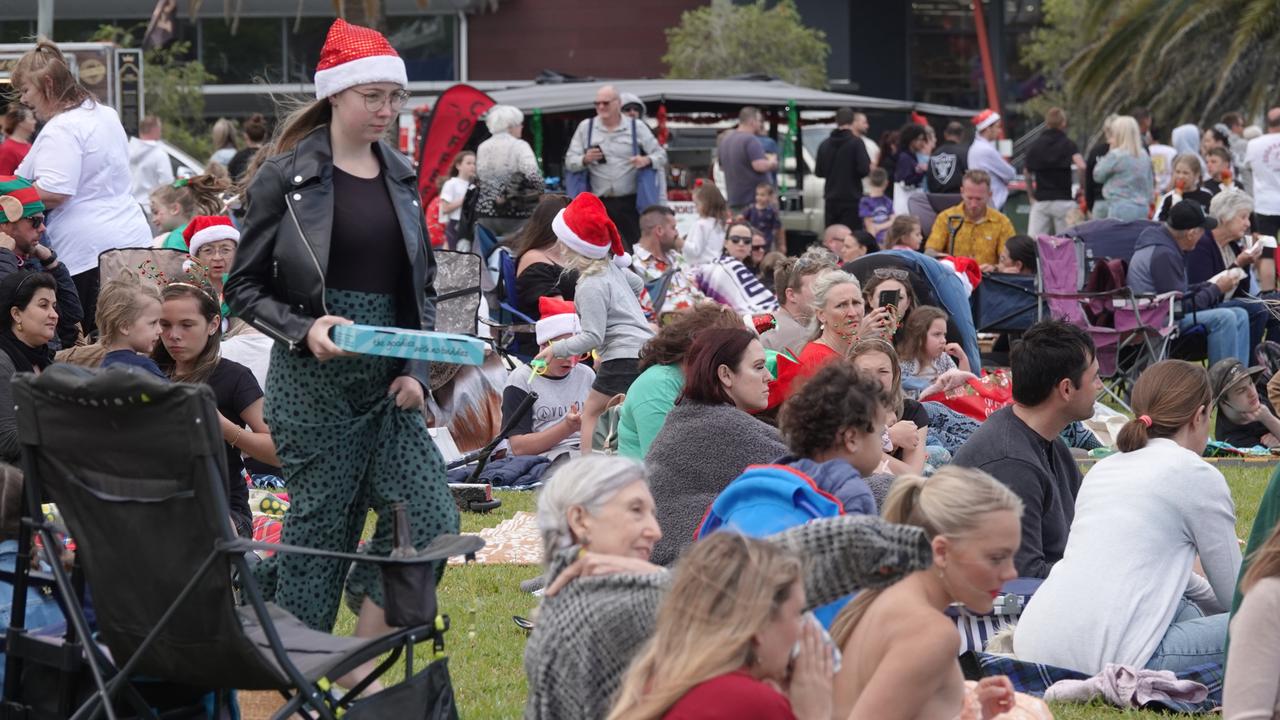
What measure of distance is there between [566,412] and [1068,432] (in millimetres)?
2700

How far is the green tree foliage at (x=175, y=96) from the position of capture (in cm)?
3017

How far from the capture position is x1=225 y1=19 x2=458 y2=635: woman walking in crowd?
14.1ft

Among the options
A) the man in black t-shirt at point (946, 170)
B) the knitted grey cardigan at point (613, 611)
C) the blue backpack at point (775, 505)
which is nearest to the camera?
the knitted grey cardigan at point (613, 611)

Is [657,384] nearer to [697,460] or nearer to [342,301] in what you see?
[697,460]

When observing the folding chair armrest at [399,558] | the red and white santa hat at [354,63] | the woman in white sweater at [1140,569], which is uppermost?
the red and white santa hat at [354,63]

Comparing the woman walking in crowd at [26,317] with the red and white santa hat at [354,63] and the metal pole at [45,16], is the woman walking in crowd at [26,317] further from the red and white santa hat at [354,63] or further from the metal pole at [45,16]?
the metal pole at [45,16]

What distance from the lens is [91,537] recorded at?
12.6ft

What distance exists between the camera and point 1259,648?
361cm

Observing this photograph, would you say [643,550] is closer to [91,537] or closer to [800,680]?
[800,680]

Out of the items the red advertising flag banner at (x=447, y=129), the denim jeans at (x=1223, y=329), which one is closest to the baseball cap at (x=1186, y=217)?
the denim jeans at (x=1223, y=329)

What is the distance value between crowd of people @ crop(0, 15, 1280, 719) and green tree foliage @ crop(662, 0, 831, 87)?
74.7 ft

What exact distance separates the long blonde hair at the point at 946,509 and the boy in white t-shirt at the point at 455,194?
1227 centimetres

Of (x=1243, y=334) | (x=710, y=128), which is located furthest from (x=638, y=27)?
(x=1243, y=334)

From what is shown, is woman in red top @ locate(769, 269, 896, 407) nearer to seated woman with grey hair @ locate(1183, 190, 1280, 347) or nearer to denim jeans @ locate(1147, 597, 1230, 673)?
denim jeans @ locate(1147, 597, 1230, 673)
